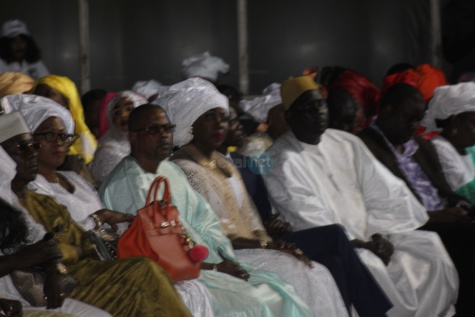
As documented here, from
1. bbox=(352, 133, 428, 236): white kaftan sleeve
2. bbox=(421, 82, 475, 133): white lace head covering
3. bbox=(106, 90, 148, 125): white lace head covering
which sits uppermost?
bbox=(106, 90, 148, 125): white lace head covering

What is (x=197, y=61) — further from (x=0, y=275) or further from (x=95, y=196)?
Result: (x=0, y=275)

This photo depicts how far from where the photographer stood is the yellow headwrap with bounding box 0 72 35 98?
7.36 meters

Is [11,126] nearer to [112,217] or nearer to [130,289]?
[112,217]

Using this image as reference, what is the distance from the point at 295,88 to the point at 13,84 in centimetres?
194

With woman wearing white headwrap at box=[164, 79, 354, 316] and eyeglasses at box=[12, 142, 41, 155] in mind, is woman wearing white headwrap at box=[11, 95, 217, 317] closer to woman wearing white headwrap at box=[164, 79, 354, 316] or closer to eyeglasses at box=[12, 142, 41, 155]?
eyeglasses at box=[12, 142, 41, 155]

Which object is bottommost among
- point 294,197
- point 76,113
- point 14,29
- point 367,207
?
point 367,207

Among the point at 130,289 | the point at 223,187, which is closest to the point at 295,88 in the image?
the point at 223,187

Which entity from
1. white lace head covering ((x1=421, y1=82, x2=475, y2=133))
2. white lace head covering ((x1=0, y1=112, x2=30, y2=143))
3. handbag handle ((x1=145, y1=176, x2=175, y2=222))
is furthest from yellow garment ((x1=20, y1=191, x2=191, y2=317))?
white lace head covering ((x1=421, y1=82, x2=475, y2=133))

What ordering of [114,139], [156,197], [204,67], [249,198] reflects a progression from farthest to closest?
[204,67], [114,139], [249,198], [156,197]

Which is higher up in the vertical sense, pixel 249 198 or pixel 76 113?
pixel 76 113

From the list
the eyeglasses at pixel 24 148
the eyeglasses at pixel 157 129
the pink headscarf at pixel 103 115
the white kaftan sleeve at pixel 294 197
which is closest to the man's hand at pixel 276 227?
the white kaftan sleeve at pixel 294 197

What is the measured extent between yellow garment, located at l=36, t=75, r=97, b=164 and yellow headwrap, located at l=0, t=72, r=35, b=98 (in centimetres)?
12

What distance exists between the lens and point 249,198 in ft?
22.0

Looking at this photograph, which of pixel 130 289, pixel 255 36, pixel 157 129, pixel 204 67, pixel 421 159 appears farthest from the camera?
pixel 255 36
